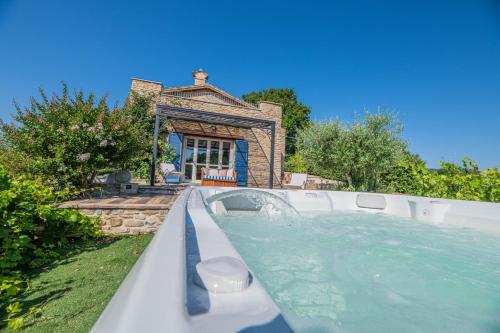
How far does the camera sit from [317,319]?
1.20 meters

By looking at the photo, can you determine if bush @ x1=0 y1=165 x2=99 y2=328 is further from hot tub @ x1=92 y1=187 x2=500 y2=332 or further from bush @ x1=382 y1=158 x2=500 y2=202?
bush @ x1=382 y1=158 x2=500 y2=202

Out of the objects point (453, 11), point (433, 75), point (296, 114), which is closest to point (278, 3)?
point (453, 11)

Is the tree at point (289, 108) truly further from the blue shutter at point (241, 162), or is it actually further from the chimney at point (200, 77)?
the blue shutter at point (241, 162)

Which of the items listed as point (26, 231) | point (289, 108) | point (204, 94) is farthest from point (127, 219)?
point (289, 108)

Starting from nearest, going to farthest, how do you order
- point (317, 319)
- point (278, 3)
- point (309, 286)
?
point (317, 319), point (309, 286), point (278, 3)

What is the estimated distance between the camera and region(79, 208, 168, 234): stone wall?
10.4 feet

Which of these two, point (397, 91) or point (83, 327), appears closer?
point (83, 327)

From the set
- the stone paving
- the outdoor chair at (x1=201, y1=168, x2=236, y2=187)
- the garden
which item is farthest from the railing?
the stone paving

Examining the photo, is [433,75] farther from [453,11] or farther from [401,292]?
[401,292]

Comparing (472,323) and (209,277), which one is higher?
(209,277)

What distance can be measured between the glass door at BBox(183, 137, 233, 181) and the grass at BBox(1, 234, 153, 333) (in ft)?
23.3

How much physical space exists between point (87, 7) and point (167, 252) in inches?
434

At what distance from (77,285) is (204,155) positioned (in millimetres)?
8381

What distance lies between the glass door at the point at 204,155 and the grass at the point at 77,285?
709 centimetres
